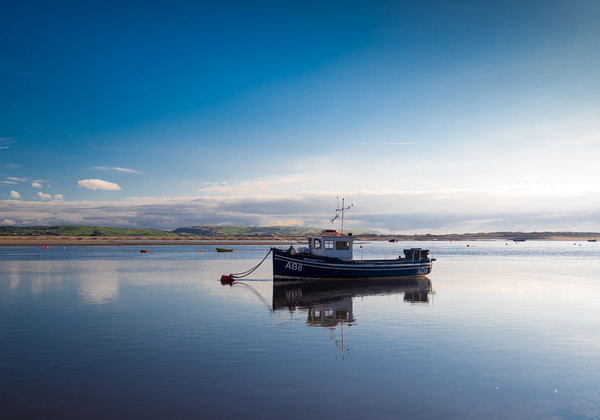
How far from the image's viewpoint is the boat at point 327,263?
37.9 m

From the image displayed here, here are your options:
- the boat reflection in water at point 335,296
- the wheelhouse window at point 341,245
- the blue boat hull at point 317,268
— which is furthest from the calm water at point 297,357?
the wheelhouse window at point 341,245

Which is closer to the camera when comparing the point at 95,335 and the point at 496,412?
the point at 496,412

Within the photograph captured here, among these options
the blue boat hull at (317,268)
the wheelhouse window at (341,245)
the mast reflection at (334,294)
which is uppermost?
the wheelhouse window at (341,245)

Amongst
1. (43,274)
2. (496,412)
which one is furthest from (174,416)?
(43,274)

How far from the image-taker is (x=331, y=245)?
3950 centimetres

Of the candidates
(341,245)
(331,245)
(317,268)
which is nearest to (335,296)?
(317,268)

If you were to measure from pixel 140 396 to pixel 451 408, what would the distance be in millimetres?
7841

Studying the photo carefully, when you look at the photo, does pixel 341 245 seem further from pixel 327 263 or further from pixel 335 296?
pixel 335 296

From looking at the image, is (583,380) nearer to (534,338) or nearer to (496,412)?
(496,412)

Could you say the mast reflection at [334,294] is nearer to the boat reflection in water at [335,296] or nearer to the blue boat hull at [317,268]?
the boat reflection in water at [335,296]

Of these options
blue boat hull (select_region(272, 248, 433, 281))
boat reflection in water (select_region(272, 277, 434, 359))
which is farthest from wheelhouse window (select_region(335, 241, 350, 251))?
boat reflection in water (select_region(272, 277, 434, 359))

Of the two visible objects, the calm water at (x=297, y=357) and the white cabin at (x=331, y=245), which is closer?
the calm water at (x=297, y=357)

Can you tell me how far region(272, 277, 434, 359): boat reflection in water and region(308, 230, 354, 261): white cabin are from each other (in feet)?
8.78

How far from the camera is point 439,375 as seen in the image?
1239 cm
